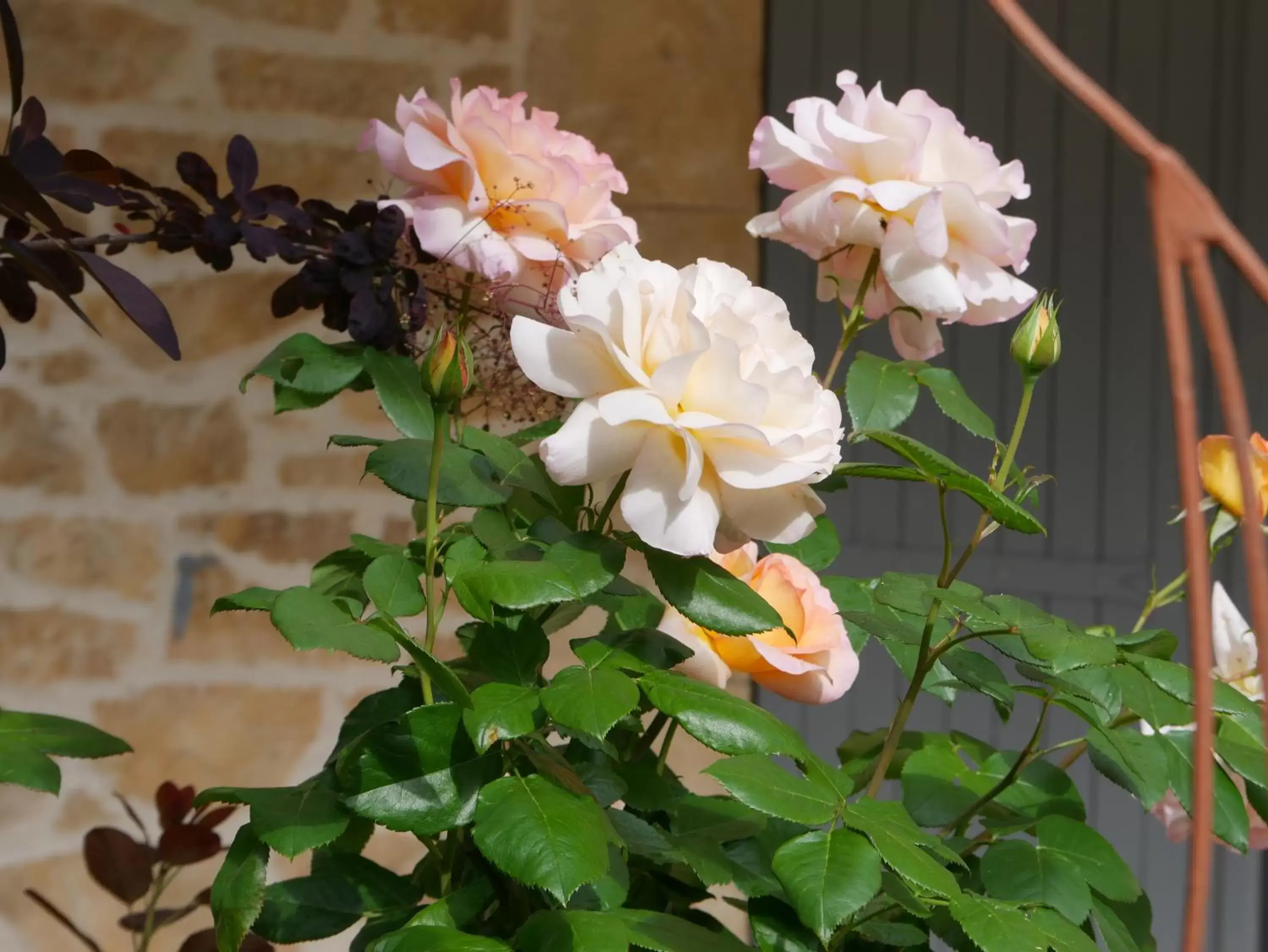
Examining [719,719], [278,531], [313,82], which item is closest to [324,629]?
[719,719]

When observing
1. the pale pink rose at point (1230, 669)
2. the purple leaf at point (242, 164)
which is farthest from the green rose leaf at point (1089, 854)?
the purple leaf at point (242, 164)

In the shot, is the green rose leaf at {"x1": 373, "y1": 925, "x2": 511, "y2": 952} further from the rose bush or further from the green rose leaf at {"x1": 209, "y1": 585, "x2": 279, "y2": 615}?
Result: the green rose leaf at {"x1": 209, "y1": 585, "x2": 279, "y2": 615}

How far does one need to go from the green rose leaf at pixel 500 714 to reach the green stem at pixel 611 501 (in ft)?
0.27

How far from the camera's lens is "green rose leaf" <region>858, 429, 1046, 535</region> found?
17.6 inches

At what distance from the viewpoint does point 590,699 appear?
414mm

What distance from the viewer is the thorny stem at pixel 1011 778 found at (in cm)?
56

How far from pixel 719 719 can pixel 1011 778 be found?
0.71 ft

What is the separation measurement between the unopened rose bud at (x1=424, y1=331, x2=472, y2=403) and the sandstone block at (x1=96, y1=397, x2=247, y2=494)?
1.42m

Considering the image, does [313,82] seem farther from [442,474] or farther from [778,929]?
[778,929]

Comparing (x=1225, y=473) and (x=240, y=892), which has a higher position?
(x=1225, y=473)

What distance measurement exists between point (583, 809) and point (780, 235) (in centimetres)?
37

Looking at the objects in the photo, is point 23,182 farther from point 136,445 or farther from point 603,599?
point 136,445

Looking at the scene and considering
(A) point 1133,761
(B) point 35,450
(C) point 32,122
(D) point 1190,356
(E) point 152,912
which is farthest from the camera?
(B) point 35,450

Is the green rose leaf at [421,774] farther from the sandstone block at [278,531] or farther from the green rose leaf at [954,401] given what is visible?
the sandstone block at [278,531]
